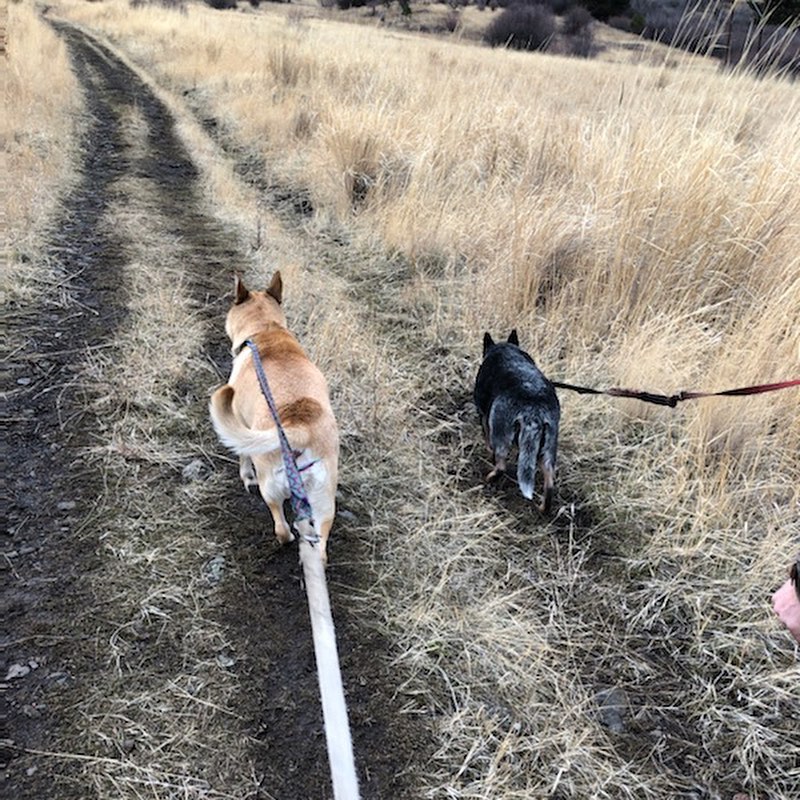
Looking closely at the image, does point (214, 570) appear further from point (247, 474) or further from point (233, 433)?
point (233, 433)

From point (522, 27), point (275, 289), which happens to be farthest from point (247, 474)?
point (522, 27)

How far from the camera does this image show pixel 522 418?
9.63 ft

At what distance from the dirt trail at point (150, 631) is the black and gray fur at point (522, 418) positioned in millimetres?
870

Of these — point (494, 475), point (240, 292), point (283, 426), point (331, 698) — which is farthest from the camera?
point (240, 292)

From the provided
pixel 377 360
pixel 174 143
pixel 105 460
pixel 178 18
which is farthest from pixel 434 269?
pixel 178 18

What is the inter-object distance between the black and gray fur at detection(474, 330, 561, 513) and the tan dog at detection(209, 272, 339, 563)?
904 millimetres

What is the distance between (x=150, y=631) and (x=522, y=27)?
26347mm

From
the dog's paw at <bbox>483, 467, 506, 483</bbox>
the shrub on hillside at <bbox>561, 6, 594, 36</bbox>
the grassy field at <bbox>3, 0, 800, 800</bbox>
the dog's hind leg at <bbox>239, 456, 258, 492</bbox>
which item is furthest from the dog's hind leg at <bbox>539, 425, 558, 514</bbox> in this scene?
the shrub on hillside at <bbox>561, 6, 594, 36</bbox>

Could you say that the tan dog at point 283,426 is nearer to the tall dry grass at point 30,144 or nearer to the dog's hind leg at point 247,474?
the dog's hind leg at point 247,474

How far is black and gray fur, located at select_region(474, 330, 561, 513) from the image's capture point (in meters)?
2.90

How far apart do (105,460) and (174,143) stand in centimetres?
804

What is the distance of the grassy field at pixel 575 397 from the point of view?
216cm

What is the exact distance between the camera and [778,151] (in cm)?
427

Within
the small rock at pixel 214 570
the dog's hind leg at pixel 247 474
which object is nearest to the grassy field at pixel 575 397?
the dog's hind leg at pixel 247 474
